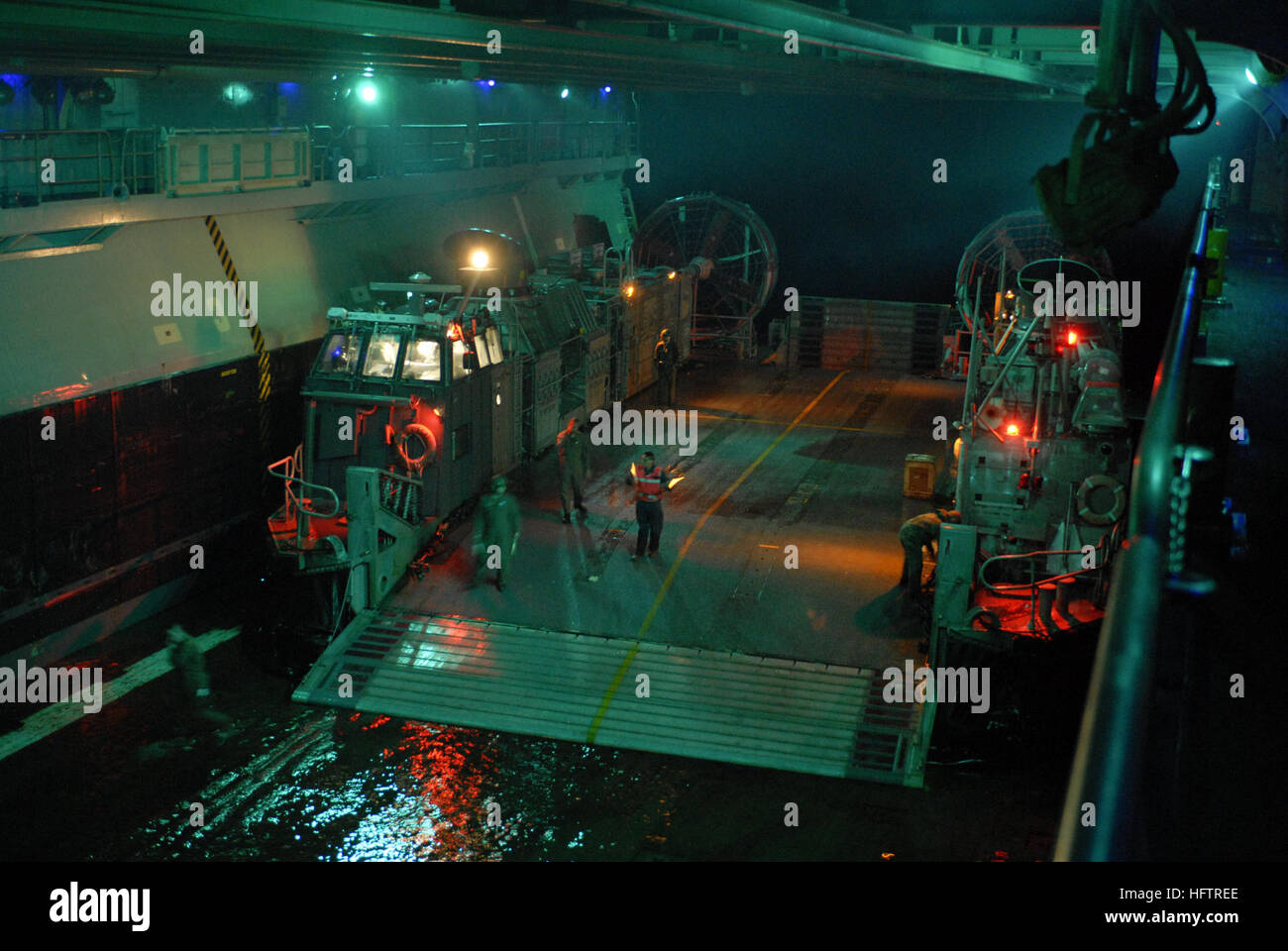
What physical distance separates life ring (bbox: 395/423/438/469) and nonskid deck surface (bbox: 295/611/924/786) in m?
2.43

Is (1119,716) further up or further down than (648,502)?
further up

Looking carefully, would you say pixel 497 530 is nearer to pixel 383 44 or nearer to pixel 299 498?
pixel 299 498

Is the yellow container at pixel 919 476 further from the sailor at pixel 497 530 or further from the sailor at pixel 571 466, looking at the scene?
the sailor at pixel 497 530

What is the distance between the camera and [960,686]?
11914 mm

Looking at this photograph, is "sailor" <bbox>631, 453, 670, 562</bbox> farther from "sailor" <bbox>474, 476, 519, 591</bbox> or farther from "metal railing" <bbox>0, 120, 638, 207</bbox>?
"metal railing" <bbox>0, 120, 638, 207</bbox>

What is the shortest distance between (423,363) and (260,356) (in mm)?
3111

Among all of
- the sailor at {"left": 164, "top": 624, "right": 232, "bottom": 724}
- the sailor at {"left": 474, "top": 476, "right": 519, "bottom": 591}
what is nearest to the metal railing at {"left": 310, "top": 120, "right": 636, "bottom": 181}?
the sailor at {"left": 474, "top": 476, "right": 519, "bottom": 591}

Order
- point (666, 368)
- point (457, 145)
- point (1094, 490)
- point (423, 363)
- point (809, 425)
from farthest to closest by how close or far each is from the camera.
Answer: point (457, 145) → point (666, 368) → point (809, 425) → point (423, 363) → point (1094, 490)

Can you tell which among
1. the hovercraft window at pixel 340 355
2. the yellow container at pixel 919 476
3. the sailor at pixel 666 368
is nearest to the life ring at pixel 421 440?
the hovercraft window at pixel 340 355

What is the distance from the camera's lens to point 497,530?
14336 mm

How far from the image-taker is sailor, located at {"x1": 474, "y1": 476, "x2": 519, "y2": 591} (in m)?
14.3

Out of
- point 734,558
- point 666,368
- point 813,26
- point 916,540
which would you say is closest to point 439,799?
point 734,558

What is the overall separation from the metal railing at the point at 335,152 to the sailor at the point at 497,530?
589cm

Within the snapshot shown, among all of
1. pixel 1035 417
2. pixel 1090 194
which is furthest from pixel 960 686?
pixel 1090 194
